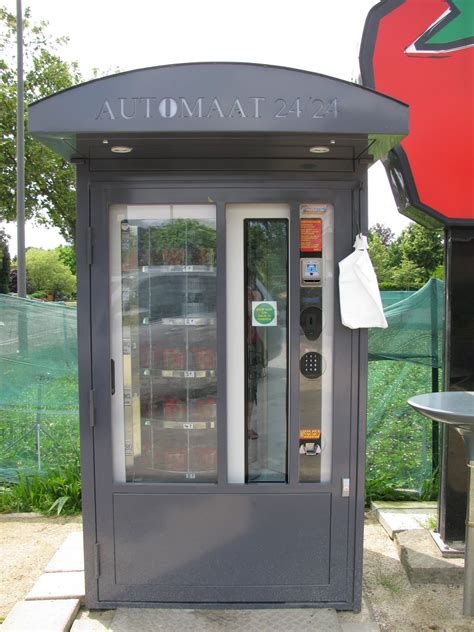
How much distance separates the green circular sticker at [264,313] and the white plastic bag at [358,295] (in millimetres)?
381

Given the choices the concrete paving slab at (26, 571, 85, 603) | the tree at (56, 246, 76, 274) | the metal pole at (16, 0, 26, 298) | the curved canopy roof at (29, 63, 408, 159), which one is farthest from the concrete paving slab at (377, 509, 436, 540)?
the tree at (56, 246, 76, 274)

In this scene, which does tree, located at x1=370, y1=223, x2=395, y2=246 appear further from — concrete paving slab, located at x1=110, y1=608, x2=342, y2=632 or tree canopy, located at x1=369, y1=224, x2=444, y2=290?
concrete paving slab, located at x1=110, y1=608, x2=342, y2=632

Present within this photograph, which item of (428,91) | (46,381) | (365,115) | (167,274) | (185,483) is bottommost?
(185,483)

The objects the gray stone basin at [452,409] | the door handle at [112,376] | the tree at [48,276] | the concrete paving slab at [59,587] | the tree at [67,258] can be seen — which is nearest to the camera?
the gray stone basin at [452,409]

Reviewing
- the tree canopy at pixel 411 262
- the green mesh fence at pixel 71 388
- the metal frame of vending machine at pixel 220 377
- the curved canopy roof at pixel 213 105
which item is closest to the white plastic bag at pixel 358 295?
the metal frame of vending machine at pixel 220 377

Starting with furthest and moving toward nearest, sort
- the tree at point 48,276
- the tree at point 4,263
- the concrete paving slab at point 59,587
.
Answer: the tree at point 48,276 < the tree at point 4,263 < the concrete paving slab at point 59,587

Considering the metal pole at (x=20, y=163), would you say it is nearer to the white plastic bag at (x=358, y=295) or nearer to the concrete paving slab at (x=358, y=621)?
the white plastic bag at (x=358, y=295)

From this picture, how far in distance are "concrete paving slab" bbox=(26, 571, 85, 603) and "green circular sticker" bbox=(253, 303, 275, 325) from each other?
5.80ft

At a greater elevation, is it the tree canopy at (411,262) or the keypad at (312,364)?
the tree canopy at (411,262)

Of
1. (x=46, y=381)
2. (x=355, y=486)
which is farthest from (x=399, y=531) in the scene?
(x=46, y=381)

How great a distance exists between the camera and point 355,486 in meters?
2.96

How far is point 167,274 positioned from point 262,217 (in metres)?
0.59

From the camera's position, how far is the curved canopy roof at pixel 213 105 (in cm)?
241

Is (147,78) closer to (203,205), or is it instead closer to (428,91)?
(203,205)
